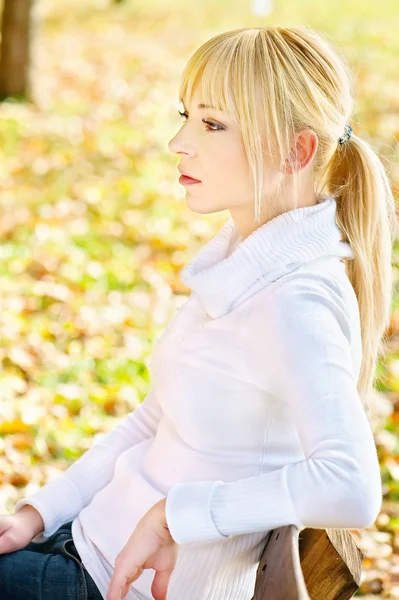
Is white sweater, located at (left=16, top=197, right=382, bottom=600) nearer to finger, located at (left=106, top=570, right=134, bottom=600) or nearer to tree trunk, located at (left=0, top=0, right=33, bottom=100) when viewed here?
finger, located at (left=106, top=570, right=134, bottom=600)

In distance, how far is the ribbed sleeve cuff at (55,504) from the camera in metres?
1.84

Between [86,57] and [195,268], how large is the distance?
9.53m

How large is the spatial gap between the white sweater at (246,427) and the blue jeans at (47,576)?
3 cm

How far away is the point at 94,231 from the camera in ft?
19.3

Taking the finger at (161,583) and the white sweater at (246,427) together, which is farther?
the finger at (161,583)

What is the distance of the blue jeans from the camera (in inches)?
65.2

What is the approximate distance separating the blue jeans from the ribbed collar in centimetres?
54

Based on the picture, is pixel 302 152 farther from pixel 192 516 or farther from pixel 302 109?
pixel 192 516

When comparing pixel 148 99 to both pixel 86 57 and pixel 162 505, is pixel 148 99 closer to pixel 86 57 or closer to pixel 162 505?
pixel 86 57

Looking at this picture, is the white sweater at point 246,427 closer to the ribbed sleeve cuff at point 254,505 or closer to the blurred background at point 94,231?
the ribbed sleeve cuff at point 254,505

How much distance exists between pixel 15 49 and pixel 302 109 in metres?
7.46

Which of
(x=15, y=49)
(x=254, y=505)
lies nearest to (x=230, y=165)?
(x=254, y=505)

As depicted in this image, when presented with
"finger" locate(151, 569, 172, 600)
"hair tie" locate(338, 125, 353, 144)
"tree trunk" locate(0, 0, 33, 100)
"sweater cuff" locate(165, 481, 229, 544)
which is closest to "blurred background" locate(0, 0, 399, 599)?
"tree trunk" locate(0, 0, 33, 100)

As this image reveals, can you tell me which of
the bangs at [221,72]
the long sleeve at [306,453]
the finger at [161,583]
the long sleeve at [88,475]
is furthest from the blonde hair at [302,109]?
the finger at [161,583]
